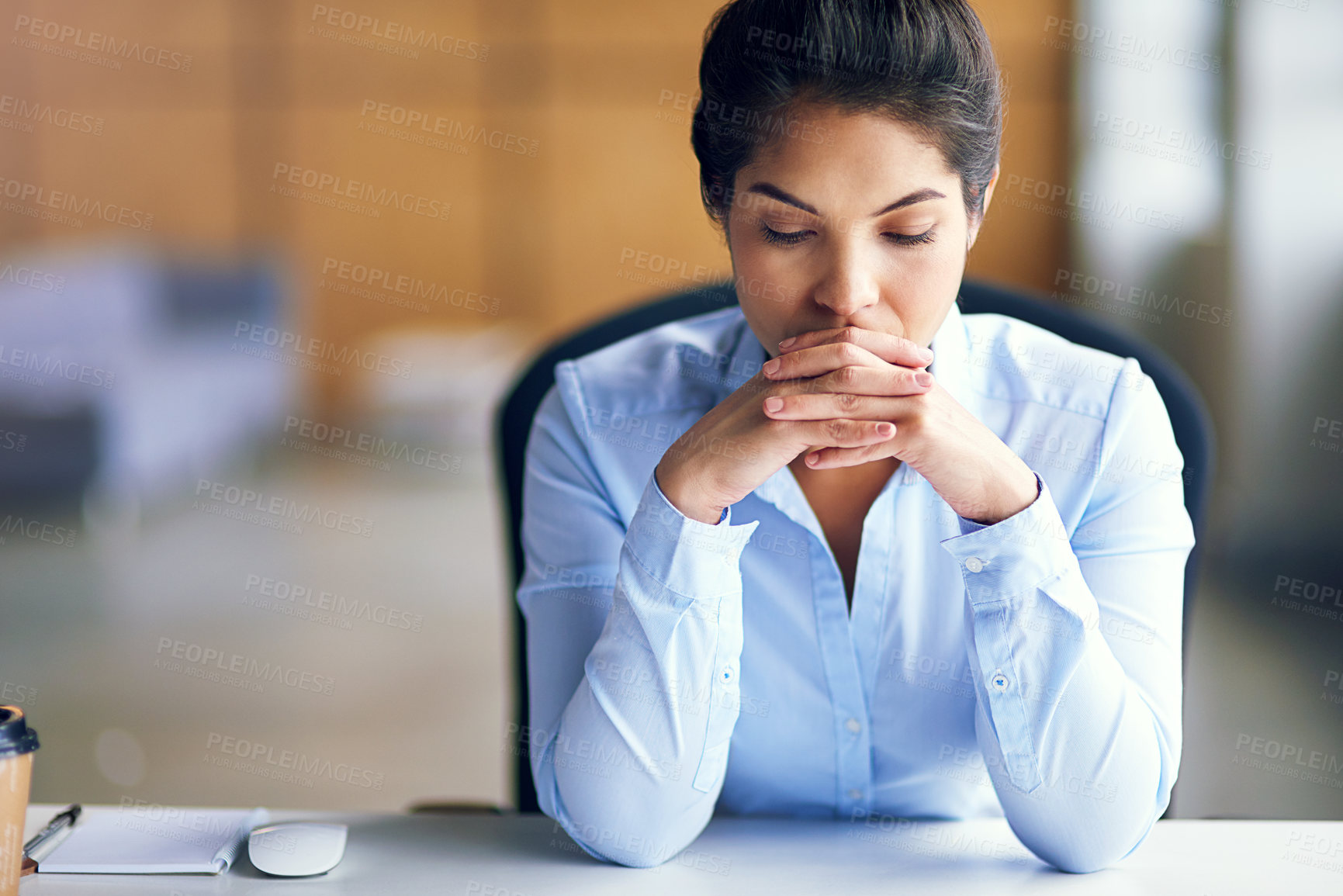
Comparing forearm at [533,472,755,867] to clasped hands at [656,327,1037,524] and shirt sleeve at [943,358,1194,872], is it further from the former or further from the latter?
shirt sleeve at [943,358,1194,872]

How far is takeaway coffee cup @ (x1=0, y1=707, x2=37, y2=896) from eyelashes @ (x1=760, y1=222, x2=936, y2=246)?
0.76 m

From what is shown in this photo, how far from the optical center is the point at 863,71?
102 centimetres

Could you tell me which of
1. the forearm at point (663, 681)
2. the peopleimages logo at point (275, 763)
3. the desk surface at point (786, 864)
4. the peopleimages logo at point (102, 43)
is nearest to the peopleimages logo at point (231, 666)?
the peopleimages logo at point (275, 763)

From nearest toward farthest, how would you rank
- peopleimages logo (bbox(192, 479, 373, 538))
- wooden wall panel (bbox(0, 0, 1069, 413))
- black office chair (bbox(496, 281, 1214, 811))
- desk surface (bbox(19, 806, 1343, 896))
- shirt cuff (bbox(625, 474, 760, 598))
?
1. desk surface (bbox(19, 806, 1343, 896))
2. shirt cuff (bbox(625, 474, 760, 598))
3. black office chair (bbox(496, 281, 1214, 811))
4. peopleimages logo (bbox(192, 479, 373, 538))
5. wooden wall panel (bbox(0, 0, 1069, 413))

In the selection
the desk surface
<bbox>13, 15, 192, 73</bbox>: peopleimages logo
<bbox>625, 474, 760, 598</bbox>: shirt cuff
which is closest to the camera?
the desk surface

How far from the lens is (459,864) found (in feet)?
3.14

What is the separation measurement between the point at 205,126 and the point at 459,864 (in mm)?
5839

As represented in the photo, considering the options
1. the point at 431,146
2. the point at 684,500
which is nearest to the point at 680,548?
the point at 684,500

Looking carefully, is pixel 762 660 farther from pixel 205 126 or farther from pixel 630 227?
pixel 205 126

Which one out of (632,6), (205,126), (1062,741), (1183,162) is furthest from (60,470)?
(1183,162)

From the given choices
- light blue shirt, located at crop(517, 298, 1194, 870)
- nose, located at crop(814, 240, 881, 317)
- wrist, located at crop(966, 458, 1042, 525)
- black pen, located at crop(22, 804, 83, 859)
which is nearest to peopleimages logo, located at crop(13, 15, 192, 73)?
light blue shirt, located at crop(517, 298, 1194, 870)

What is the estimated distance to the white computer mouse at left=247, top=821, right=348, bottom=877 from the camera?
0.92 m

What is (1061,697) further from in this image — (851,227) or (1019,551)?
(851,227)

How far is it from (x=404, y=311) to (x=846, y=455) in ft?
17.8
